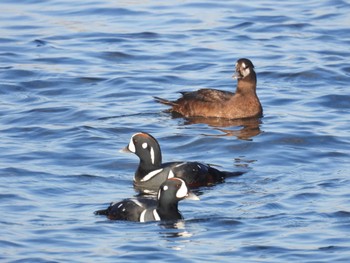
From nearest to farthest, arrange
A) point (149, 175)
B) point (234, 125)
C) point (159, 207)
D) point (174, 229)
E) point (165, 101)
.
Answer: point (174, 229)
point (159, 207)
point (149, 175)
point (234, 125)
point (165, 101)

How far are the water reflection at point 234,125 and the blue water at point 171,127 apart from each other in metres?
0.04

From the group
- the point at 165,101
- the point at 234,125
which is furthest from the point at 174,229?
the point at 165,101

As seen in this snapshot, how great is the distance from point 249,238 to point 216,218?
0.84 meters

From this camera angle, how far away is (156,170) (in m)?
16.2

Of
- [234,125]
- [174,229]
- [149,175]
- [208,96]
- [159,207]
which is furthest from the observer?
[208,96]

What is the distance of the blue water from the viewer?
13.6 metres

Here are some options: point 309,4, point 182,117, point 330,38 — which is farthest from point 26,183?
point 309,4

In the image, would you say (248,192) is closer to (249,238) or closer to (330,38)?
(249,238)

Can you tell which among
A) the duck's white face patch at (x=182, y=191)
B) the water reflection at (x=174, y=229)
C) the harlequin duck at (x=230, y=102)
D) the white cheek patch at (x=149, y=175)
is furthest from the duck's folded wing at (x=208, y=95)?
the water reflection at (x=174, y=229)

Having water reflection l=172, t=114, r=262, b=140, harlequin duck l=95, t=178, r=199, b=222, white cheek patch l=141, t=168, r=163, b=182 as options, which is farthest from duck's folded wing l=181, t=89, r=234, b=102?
harlequin duck l=95, t=178, r=199, b=222

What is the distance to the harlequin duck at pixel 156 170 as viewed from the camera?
16.0 meters

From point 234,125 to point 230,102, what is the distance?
1.60ft

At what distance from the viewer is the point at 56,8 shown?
2831cm

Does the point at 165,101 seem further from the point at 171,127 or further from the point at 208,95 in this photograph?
the point at 171,127
